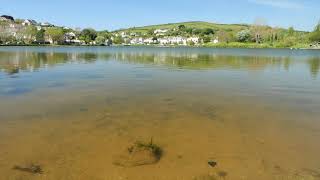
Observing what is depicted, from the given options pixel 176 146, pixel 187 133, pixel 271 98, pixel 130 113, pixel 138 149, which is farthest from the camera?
pixel 271 98

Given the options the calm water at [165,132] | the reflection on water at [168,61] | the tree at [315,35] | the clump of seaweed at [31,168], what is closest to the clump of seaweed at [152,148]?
the calm water at [165,132]

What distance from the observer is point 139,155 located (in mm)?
9102

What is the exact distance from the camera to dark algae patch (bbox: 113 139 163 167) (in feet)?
28.7

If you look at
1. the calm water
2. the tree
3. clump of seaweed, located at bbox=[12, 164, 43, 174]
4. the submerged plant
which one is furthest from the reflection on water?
the tree

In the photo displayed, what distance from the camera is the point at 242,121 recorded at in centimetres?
1328

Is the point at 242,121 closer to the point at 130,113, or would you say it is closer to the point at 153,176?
the point at 130,113

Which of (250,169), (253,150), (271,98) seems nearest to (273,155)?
(253,150)

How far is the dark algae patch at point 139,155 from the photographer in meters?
8.74

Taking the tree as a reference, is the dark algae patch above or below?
below

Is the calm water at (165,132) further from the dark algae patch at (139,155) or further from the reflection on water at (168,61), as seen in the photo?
the reflection on water at (168,61)

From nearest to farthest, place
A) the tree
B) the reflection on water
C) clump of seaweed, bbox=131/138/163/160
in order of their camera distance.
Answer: clump of seaweed, bbox=131/138/163/160 < the reflection on water < the tree

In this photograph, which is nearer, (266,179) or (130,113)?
(266,179)

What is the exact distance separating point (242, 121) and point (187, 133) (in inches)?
120

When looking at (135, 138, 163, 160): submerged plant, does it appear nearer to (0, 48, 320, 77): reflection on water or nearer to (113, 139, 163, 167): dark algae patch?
(113, 139, 163, 167): dark algae patch
